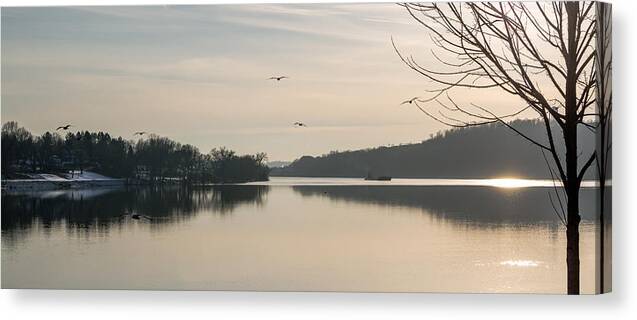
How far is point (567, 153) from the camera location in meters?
6.91

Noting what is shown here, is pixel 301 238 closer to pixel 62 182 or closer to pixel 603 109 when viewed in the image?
pixel 62 182

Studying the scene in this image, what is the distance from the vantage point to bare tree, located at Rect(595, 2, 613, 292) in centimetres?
681

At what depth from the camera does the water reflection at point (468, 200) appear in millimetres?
6953

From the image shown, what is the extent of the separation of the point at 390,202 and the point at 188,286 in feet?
4.43

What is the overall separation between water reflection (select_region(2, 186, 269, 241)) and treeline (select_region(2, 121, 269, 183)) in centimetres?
10

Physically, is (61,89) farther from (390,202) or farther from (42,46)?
(390,202)

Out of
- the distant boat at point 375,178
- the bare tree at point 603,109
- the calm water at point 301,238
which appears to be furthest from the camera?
the distant boat at point 375,178

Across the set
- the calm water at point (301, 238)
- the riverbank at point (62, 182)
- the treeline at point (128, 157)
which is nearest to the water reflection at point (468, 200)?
the calm water at point (301, 238)

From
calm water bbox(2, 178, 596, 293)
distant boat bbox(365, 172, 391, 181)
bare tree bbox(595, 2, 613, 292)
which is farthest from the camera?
distant boat bbox(365, 172, 391, 181)

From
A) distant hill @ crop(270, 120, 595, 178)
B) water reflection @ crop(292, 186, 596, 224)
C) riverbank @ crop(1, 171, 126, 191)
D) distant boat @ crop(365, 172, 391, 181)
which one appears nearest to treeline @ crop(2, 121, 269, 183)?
riverbank @ crop(1, 171, 126, 191)

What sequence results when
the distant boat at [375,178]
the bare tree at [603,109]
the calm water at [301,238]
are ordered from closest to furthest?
the bare tree at [603,109], the calm water at [301,238], the distant boat at [375,178]

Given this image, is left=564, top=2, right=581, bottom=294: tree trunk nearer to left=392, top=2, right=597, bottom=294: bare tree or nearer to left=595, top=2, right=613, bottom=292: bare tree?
left=392, top=2, right=597, bottom=294: bare tree

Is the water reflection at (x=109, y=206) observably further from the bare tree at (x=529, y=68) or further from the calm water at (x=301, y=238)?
the bare tree at (x=529, y=68)

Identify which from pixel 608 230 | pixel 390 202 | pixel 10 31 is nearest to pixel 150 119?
pixel 10 31
